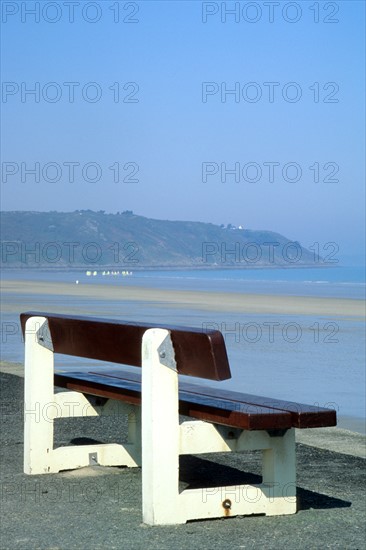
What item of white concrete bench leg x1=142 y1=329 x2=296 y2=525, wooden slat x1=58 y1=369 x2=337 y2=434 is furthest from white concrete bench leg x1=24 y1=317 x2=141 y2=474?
white concrete bench leg x1=142 y1=329 x2=296 y2=525

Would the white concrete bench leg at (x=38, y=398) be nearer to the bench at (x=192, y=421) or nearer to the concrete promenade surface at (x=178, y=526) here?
the concrete promenade surface at (x=178, y=526)

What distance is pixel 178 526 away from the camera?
5160mm

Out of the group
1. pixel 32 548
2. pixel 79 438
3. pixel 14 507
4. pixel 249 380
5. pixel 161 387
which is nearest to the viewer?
pixel 32 548

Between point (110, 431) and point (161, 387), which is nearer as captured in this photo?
point (161, 387)

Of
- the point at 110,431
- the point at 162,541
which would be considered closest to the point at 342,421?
the point at 110,431

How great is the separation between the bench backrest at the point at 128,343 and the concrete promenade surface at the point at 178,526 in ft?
2.37

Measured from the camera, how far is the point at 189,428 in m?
5.27

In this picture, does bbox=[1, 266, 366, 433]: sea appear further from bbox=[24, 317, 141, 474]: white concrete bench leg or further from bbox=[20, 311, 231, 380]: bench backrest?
bbox=[20, 311, 231, 380]: bench backrest

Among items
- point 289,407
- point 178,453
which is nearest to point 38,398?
point 178,453

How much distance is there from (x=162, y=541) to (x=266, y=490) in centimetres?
74

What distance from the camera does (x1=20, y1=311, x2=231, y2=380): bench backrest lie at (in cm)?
485

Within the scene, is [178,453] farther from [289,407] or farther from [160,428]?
[289,407]

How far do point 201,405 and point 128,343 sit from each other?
18.7 inches

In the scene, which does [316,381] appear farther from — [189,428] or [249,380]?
[189,428]
